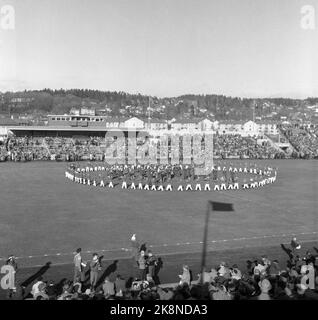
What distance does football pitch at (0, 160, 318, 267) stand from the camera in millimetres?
18516

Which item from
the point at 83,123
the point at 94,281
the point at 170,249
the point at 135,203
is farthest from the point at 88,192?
the point at 83,123

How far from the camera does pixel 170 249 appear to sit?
18.1 metres

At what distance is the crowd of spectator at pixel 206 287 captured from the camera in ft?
34.8

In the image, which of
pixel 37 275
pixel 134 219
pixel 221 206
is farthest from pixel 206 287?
pixel 221 206

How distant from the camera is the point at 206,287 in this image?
12008mm

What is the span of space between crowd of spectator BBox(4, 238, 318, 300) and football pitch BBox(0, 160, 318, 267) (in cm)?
375

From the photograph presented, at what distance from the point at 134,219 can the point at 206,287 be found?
11864mm

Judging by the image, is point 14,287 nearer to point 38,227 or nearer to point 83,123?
point 38,227

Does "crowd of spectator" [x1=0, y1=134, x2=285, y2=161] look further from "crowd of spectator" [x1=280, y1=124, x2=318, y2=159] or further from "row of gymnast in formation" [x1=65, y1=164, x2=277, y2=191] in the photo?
"row of gymnast in formation" [x1=65, y1=164, x2=277, y2=191]

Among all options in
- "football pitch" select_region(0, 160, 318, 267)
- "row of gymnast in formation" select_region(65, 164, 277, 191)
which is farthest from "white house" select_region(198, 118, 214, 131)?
"football pitch" select_region(0, 160, 318, 267)

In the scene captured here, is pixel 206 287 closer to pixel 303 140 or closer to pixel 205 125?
pixel 303 140

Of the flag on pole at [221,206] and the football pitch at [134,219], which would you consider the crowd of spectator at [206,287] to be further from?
the flag on pole at [221,206]

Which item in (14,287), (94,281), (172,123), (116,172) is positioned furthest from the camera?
(172,123)
